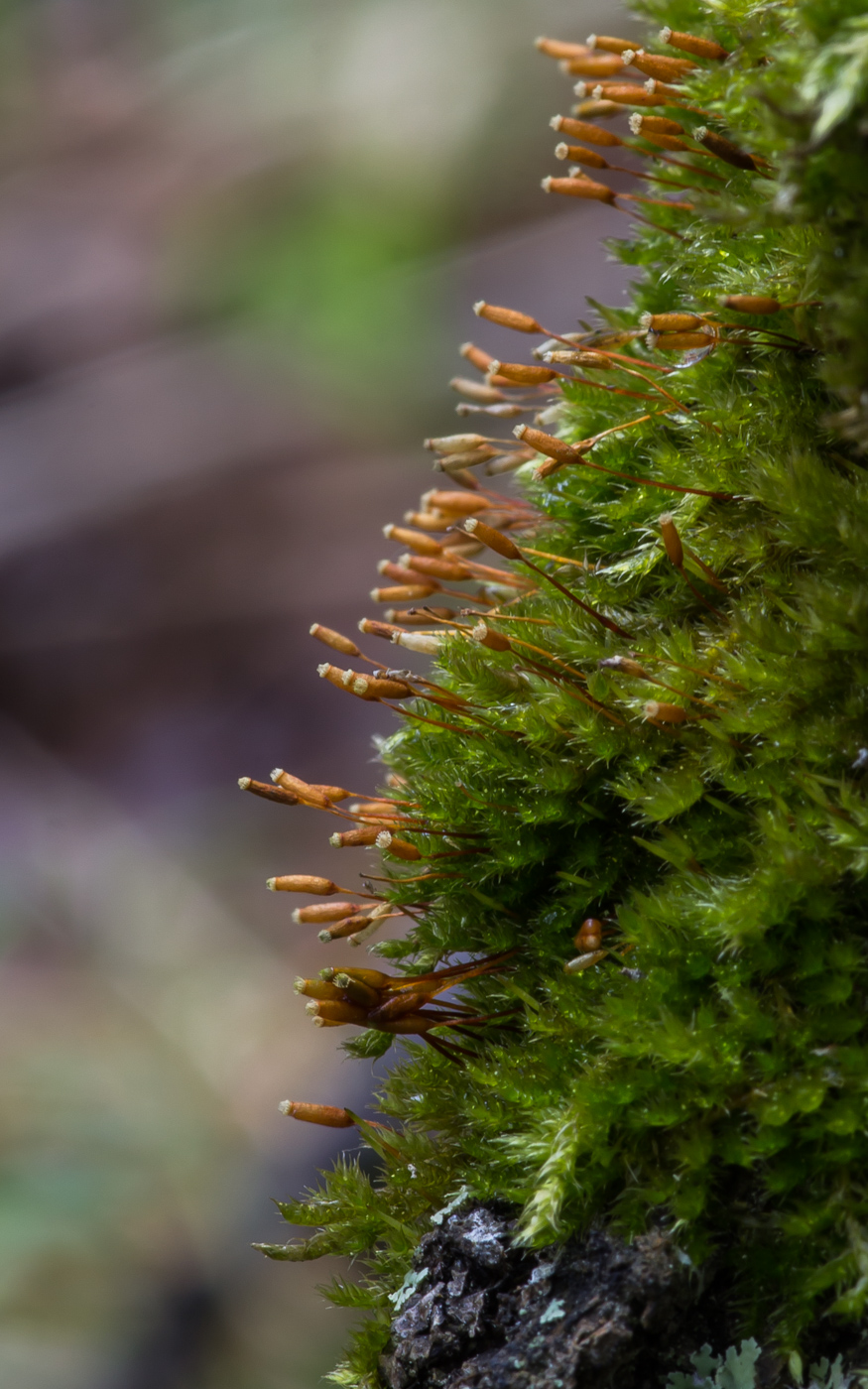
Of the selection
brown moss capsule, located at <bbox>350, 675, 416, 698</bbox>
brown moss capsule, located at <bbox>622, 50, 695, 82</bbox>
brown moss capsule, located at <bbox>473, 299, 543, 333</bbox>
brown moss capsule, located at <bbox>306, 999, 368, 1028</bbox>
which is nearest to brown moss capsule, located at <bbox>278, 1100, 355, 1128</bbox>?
brown moss capsule, located at <bbox>306, 999, 368, 1028</bbox>

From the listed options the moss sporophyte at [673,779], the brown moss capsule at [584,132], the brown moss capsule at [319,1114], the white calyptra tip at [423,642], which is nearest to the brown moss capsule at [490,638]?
the moss sporophyte at [673,779]

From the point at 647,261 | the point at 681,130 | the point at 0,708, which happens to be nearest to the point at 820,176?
the point at 681,130

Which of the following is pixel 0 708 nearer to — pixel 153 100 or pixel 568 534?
pixel 153 100

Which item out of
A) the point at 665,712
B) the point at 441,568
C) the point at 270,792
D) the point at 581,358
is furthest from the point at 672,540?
the point at 270,792

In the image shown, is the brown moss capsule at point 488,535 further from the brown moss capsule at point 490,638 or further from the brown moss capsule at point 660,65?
the brown moss capsule at point 660,65

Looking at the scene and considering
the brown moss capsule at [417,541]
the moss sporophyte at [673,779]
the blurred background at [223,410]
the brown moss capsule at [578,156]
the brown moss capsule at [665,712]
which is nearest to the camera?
the moss sporophyte at [673,779]

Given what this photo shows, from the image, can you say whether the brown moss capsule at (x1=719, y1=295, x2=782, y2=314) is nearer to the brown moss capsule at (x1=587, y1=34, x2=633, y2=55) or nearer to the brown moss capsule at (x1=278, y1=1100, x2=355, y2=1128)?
the brown moss capsule at (x1=587, y1=34, x2=633, y2=55)
